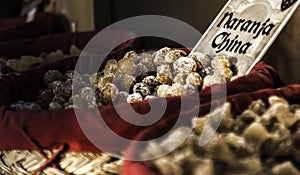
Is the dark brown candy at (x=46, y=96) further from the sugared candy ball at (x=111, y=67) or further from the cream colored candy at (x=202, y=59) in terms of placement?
the cream colored candy at (x=202, y=59)

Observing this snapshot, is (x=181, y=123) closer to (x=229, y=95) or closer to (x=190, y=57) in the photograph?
(x=229, y=95)

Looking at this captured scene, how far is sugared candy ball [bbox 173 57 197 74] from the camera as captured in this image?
0.94 metres

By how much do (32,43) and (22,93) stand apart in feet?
2.53

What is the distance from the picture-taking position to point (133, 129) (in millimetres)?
760

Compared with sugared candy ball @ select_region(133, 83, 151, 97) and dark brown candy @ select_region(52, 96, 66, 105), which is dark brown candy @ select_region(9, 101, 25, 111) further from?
sugared candy ball @ select_region(133, 83, 151, 97)

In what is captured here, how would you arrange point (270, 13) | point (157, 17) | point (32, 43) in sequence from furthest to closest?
point (32, 43) → point (157, 17) → point (270, 13)

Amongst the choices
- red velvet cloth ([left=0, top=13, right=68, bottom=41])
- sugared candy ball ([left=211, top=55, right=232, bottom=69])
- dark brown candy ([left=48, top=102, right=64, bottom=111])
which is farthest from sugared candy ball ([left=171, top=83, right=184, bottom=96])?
red velvet cloth ([left=0, top=13, right=68, bottom=41])

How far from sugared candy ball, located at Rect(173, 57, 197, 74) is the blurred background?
0.23 meters

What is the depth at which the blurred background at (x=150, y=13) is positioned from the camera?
108 centimetres

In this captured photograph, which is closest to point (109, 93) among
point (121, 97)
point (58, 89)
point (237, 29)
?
point (121, 97)

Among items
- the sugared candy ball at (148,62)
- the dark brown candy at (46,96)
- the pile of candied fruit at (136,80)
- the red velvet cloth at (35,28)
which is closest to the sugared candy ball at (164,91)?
the pile of candied fruit at (136,80)

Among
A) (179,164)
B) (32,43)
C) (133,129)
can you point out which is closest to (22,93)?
(133,129)

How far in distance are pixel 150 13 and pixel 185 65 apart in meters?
0.57

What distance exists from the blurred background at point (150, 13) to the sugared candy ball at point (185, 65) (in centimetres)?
23
